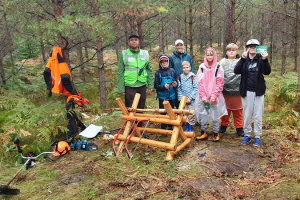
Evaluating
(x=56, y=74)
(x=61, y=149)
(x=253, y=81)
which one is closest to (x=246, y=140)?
(x=253, y=81)

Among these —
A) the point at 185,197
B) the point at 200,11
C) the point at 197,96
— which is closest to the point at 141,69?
the point at 197,96

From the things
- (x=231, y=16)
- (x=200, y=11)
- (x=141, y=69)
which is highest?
(x=200, y=11)

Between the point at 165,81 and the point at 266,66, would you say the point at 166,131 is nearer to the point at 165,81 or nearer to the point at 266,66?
the point at 165,81

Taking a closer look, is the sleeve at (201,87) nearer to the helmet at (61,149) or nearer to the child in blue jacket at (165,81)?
the child in blue jacket at (165,81)

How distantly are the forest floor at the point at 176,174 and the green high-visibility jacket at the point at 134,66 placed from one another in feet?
5.21

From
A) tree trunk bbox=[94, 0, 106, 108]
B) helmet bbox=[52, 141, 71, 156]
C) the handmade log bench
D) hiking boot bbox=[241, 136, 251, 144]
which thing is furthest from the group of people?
tree trunk bbox=[94, 0, 106, 108]

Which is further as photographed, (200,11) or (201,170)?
(200,11)

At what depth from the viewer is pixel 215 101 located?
16.2 ft

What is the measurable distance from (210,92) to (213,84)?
0.59ft

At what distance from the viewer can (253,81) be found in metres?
4.56

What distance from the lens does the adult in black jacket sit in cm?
449

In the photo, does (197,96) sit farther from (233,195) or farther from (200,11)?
(200,11)

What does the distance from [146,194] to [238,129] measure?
3.14 meters

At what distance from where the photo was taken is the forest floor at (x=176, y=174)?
3.27 metres
